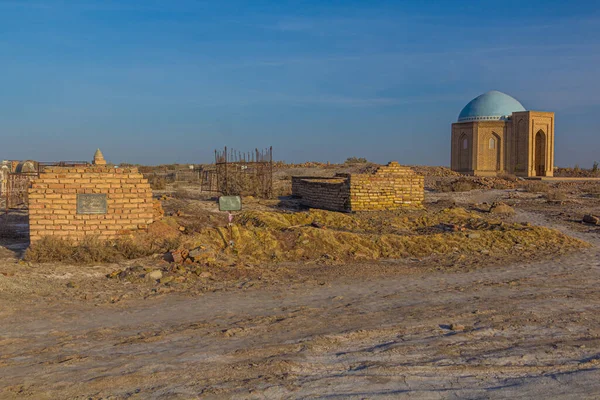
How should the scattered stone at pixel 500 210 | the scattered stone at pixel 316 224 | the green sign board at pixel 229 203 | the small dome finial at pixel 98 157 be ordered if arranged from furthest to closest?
1. the scattered stone at pixel 500 210
2. the small dome finial at pixel 98 157
3. the scattered stone at pixel 316 224
4. the green sign board at pixel 229 203

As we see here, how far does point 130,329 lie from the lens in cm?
573

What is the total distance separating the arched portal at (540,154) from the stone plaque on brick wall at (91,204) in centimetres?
3559

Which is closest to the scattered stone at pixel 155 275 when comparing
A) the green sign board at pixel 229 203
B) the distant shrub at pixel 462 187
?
the green sign board at pixel 229 203

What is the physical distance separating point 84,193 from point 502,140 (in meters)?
34.9

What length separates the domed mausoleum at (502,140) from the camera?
3875 centimetres

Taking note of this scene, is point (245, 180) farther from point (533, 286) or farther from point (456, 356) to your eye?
point (456, 356)

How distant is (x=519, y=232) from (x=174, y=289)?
24.0 ft

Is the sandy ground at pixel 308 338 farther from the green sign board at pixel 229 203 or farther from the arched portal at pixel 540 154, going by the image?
the arched portal at pixel 540 154

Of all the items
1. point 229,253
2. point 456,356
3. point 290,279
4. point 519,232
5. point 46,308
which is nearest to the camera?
point 456,356

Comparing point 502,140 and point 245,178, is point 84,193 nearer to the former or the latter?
point 245,178

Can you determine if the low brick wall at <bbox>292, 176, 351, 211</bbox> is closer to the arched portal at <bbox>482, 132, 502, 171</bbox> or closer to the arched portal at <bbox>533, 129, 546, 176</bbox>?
the arched portal at <bbox>482, 132, 502, 171</bbox>

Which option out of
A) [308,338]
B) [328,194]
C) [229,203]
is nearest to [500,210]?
[328,194]

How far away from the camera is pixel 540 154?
40.9 meters

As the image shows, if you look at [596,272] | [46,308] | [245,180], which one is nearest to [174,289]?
[46,308]
